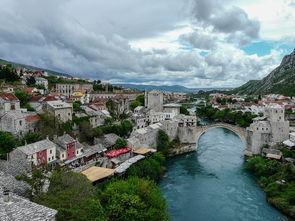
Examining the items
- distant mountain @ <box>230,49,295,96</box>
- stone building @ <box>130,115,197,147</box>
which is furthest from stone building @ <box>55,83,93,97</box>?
distant mountain @ <box>230,49,295,96</box>

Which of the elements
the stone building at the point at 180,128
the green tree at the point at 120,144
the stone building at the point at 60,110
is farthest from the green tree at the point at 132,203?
the stone building at the point at 180,128

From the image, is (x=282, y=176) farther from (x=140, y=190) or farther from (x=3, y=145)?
(x=3, y=145)

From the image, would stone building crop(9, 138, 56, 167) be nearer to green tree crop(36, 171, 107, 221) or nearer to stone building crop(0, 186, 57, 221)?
green tree crop(36, 171, 107, 221)

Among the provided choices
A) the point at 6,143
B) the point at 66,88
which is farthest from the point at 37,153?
the point at 66,88

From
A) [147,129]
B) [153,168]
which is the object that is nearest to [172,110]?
[147,129]

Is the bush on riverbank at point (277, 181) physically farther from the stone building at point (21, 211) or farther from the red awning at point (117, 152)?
the stone building at point (21, 211)

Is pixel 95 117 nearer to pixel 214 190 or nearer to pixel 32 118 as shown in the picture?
pixel 32 118
